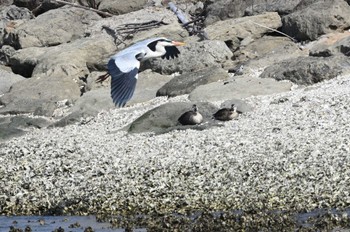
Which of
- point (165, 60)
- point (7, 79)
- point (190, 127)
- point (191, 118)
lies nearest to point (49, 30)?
→ point (7, 79)

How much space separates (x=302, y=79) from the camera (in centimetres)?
1828

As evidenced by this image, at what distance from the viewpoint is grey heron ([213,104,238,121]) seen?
51.3ft

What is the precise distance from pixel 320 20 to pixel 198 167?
32.7 feet

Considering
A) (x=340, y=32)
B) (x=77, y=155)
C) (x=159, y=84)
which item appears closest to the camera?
(x=77, y=155)

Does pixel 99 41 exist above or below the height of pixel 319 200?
below

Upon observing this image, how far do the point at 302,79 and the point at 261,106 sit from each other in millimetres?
2128

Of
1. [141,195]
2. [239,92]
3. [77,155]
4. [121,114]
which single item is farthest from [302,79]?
[141,195]

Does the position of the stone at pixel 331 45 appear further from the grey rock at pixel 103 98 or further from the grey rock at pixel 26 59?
the grey rock at pixel 26 59

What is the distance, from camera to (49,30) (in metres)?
26.0

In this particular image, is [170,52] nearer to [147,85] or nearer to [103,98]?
[103,98]

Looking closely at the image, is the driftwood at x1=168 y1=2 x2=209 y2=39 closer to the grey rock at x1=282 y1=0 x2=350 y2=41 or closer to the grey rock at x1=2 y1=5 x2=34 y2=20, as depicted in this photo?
the grey rock at x1=282 y1=0 x2=350 y2=41

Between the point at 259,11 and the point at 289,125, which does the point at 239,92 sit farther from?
the point at 259,11

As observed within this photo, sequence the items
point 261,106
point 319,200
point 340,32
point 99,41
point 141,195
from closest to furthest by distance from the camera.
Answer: point 319,200 → point 141,195 → point 261,106 → point 340,32 → point 99,41

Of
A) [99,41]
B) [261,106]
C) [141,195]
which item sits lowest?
[99,41]
